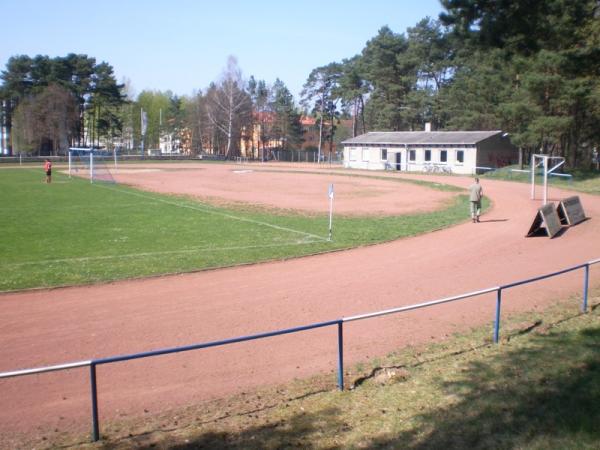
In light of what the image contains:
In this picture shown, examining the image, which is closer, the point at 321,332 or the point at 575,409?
the point at 575,409

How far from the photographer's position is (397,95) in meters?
93.9

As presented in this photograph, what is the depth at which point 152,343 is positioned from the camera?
34.4 feet

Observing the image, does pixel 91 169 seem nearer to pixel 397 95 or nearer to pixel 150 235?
pixel 150 235

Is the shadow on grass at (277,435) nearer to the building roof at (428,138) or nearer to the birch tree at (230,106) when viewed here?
the building roof at (428,138)

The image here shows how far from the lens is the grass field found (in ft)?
54.5

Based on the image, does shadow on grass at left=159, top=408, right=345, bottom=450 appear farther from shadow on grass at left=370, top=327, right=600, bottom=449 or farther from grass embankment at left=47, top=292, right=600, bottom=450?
shadow on grass at left=370, top=327, right=600, bottom=449

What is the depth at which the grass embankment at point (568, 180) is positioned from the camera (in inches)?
1683

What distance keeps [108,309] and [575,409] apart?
958cm

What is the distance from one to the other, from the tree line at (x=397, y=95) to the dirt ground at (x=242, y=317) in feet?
20.0

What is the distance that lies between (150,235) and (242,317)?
11491 mm

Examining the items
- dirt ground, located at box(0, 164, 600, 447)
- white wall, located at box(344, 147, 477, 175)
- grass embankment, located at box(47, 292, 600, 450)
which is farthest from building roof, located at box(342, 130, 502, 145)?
grass embankment, located at box(47, 292, 600, 450)

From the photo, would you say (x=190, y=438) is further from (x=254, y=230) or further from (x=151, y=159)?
(x=151, y=159)

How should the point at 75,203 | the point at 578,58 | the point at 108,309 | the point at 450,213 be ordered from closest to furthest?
the point at 108,309, the point at 578,58, the point at 450,213, the point at 75,203

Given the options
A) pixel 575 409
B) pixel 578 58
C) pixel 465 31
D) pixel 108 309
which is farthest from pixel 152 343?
pixel 578 58
